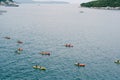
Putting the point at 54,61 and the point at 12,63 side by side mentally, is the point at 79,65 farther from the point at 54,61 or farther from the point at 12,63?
the point at 12,63

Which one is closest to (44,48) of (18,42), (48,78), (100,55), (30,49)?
(30,49)

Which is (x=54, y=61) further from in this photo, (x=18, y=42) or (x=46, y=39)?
(x=46, y=39)

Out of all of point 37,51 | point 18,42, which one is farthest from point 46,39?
point 37,51

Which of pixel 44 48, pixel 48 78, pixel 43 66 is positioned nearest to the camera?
pixel 48 78

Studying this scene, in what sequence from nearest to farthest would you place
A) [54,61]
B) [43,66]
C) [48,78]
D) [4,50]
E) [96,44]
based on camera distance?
[48,78], [43,66], [54,61], [4,50], [96,44]

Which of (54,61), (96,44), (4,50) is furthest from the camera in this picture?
(96,44)

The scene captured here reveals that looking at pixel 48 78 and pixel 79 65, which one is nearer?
pixel 48 78

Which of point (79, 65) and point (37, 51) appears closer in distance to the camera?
point (79, 65)

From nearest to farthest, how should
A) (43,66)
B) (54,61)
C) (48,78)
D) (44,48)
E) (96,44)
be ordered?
(48,78), (43,66), (54,61), (44,48), (96,44)
